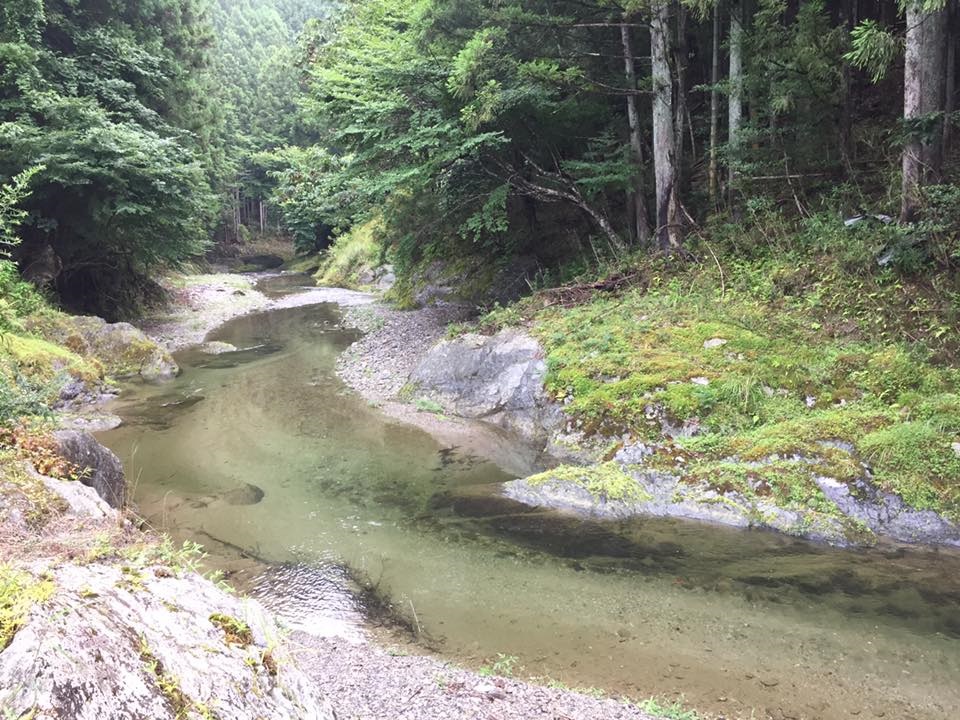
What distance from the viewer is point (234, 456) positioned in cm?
941

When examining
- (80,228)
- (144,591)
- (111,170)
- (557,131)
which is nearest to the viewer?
(144,591)

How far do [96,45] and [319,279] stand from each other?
19704 mm

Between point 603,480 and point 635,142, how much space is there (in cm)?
899

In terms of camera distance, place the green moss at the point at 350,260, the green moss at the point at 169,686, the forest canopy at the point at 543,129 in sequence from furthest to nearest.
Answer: the green moss at the point at 350,260
the forest canopy at the point at 543,129
the green moss at the point at 169,686

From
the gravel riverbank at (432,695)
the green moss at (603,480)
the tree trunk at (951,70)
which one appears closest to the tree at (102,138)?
the green moss at (603,480)

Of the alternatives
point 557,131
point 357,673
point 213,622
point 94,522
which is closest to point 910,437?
point 357,673

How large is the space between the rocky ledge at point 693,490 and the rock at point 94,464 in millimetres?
4627

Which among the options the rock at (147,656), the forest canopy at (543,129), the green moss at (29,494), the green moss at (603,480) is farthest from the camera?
the forest canopy at (543,129)

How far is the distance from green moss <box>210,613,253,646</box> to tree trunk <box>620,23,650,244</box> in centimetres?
1214

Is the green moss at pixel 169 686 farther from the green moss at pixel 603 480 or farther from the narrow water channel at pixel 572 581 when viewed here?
the green moss at pixel 603 480

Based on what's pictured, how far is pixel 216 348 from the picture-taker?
17469 millimetres

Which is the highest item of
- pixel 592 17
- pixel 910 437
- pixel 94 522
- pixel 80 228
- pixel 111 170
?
pixel 592 17

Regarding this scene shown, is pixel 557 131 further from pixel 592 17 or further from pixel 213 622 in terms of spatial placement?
pixel 213 622

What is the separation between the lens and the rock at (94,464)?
6.10m
